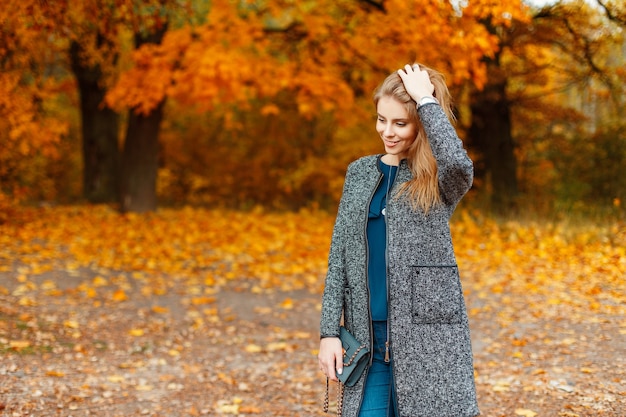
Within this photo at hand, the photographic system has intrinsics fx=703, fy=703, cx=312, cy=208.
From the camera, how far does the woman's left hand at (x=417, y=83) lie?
238 cm

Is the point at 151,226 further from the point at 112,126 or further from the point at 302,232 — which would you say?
the point at 112,126

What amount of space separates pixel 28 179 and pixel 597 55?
13669mm

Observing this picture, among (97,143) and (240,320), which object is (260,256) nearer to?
(240,320)

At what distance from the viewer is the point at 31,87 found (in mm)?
12492

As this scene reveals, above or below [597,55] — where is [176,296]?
below

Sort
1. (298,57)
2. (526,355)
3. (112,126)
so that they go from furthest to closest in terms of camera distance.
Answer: (112,126), (298,57), (526,355)

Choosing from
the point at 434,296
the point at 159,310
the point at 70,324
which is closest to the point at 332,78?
the point at 159,310

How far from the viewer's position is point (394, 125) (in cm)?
246

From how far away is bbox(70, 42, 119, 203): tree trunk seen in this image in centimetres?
1641

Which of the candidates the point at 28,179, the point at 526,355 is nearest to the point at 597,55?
the point at 526,355

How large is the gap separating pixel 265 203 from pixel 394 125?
16301mm

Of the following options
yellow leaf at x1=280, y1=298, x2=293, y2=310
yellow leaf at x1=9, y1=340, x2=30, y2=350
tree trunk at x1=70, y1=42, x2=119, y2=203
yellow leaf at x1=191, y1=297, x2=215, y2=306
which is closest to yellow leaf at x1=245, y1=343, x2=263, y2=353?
yellow leaf at x1=280, y1=298, x2=293, y2=310

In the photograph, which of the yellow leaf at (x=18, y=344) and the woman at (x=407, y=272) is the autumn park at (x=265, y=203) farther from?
the woman at (x=407, y=272)

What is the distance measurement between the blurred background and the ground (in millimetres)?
3078
